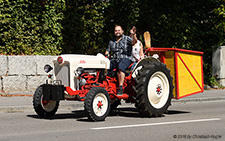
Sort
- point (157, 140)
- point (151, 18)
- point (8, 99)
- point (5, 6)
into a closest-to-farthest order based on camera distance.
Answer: point (157, 140)
point (8, 99)
point (5, 6)
point (151, 18)

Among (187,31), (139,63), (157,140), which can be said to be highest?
(187,31)

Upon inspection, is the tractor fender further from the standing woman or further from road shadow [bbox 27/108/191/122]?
road shadow [bbox 27/108/191/122]

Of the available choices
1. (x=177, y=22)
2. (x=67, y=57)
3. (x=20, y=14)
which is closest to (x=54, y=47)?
(x=20, y=14)

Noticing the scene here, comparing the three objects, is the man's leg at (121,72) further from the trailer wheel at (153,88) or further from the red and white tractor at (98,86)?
the trailer wheel at (153,88)

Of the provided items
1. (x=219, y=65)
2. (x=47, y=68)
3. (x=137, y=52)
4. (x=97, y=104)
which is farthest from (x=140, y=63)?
(x=219, y=65)

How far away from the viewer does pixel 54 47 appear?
1697 cm

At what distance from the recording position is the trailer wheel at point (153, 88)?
10148 mm

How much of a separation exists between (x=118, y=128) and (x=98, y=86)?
5.68 feet

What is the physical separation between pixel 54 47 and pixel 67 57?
7.41m

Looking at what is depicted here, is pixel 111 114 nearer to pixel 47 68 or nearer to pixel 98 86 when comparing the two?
pixel 98 86

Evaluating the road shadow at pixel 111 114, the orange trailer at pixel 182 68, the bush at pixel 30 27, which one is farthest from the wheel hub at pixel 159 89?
the bush at pixel 30 27

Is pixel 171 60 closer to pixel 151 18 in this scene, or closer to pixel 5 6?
pixel 5 6

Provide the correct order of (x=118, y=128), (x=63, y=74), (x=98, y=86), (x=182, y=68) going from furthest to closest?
(x=182, y=68)
(x=98, y=86)
(x=63, y=74)
(x=118, y=128)

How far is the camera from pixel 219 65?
795 inches
